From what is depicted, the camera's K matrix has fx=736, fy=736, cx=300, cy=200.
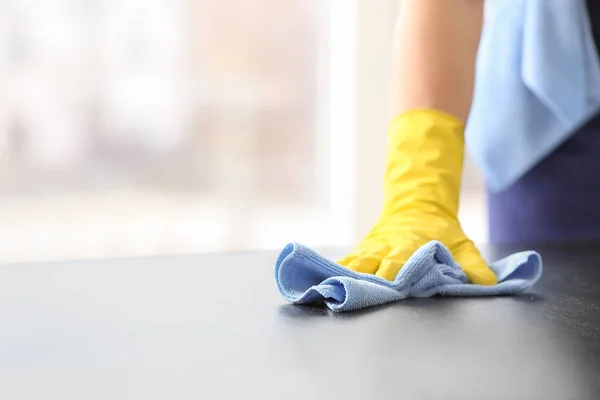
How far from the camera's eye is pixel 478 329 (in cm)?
59

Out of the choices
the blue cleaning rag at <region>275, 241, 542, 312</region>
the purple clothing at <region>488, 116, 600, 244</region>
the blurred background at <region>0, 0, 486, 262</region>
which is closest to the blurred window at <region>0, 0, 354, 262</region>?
the blurred background at <region>0, 0, 486, 262</region>

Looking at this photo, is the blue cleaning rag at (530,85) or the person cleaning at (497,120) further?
the blue cleaning rag at (530,85)

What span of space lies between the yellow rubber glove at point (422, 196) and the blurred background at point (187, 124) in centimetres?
143

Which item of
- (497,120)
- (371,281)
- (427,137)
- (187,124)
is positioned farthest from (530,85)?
(187,124)

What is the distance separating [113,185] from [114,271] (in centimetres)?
135

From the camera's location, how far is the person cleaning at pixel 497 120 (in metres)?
0.93

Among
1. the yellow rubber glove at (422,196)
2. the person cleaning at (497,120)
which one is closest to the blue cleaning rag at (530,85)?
the person cleaning at (497,120)

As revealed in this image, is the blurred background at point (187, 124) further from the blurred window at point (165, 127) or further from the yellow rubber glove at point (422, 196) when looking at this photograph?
the yellow rubber glove at point (422, 196)

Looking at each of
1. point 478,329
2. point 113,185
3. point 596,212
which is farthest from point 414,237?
point 113,185

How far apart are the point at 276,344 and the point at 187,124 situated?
6.12 ft

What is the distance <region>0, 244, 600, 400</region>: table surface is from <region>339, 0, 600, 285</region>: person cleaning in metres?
0.19

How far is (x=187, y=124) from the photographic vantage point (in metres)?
2.34

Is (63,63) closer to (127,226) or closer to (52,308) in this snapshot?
(127,226)

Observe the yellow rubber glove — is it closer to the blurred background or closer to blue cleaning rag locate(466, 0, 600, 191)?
blue cleaning rag locate(466, 0, 600, 191)
